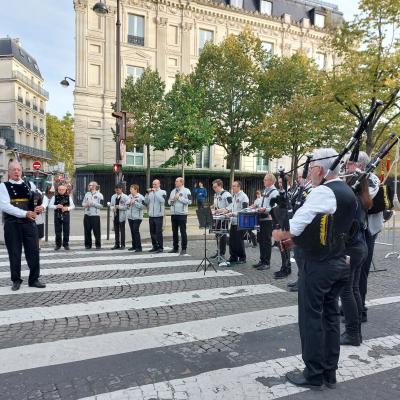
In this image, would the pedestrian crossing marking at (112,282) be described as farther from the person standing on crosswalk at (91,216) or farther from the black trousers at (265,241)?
the person standing on crosswalk at (91,216)

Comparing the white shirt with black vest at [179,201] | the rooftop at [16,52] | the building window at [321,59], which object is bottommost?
the white shirt with black vest at [179,201]

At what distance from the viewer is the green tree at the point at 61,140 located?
6644cm

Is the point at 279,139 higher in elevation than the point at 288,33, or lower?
lower

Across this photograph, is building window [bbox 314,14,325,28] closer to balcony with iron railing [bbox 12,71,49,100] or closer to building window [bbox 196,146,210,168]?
building window [bbox 196,146,210,168]

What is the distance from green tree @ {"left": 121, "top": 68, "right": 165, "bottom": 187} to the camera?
25344 mm

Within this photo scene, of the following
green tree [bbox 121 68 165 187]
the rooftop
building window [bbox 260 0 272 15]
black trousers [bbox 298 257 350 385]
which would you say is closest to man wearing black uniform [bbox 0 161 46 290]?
black trousers [bbox 298 257 350 385]

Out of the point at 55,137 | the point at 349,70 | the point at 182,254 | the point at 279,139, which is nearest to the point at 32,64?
the point at 55,137

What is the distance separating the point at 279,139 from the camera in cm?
2297

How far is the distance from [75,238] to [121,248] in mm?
2489

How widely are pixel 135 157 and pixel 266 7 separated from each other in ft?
62.9

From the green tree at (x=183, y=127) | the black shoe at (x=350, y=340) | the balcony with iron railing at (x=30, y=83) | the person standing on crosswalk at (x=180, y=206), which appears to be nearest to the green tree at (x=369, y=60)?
the green tree at (x=183, y=127)

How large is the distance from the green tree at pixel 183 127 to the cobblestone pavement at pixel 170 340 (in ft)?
40.8

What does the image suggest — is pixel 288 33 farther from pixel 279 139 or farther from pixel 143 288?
pixel 143 288

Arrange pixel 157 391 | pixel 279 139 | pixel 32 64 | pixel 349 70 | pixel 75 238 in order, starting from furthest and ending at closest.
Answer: pixel 32 64 < pixel 279 139 < pixel 349 70 < pixel 75 238 < pixel 157 391
